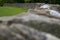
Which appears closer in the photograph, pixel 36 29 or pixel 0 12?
pixel 36 29

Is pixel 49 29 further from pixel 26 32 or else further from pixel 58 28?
pixel 26 32

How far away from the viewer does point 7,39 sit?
5.44ft

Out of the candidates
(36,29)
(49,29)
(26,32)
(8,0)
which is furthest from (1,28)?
(8,0)

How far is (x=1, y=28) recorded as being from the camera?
1700 millimetres

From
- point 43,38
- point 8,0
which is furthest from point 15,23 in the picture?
point 8,0

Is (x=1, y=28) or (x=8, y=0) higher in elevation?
(x=1, y=28)

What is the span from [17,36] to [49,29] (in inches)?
14.7

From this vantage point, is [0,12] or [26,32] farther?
[0,12]

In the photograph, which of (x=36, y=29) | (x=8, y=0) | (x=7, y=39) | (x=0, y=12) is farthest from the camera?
(x=8, y=0)

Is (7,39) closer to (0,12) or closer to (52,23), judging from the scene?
(52,23)

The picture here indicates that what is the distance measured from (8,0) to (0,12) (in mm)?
4730

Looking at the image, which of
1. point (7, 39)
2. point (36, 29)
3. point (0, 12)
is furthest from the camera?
point (0, 12)

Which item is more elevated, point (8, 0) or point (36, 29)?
point (36, 29)

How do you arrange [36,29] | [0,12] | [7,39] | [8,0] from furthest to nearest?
[8,0], [0,12], [36,29], [7,39]
